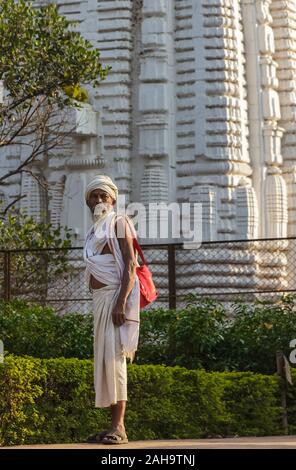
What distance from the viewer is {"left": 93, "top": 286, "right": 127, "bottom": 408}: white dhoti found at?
28.3 feet

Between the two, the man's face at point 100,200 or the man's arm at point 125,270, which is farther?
the man's face at point 100,200

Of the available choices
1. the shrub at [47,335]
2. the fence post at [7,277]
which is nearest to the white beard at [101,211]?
the shrub at [47,335]

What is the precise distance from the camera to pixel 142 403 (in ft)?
34.7

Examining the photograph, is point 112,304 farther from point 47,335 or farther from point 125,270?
point 47,335

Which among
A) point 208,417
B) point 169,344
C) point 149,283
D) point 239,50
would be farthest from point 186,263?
point 149,283

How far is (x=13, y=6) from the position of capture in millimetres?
17828

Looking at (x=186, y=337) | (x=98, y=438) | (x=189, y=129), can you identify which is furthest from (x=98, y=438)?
(x=189, y=129)

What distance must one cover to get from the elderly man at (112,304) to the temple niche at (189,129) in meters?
11.1

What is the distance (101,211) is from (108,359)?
120 cm

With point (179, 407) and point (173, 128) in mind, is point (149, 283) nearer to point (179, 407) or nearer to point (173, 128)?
point (179, 407)

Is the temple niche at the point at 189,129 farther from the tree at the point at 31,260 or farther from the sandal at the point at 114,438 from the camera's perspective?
the sandal at the point at 114,438

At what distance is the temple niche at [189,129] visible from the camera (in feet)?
67.6

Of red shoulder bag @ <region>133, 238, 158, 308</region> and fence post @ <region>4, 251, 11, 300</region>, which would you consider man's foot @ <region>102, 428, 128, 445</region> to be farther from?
fence post @ <region>4, 251, 11, 300</region>

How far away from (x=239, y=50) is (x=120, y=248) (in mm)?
13275
